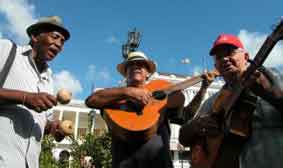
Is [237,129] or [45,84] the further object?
[45,84]

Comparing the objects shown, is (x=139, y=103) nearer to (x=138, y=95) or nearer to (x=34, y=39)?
(x=138, y=95)

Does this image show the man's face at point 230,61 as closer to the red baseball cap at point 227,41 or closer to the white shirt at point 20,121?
the red baseball cap at point 227,41

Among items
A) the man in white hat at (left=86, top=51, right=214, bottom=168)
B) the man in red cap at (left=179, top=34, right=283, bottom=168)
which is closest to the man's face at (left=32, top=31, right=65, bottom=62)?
the man in white hat at (left=86, top=51, right=214, bottom=168)

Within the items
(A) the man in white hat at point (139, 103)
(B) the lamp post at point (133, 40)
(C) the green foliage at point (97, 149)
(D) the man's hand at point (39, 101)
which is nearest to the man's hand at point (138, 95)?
(A) the man in white hat at point (139, 103)

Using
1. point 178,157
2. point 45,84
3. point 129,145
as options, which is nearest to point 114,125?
point 129,145

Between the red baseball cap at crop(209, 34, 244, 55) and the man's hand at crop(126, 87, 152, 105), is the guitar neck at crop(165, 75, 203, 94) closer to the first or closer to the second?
the man's hand at crop(126, 87, 152, 105)

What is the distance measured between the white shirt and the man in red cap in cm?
164

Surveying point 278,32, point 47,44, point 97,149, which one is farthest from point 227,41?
point 97,149

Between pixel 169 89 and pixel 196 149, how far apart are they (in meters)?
0.88

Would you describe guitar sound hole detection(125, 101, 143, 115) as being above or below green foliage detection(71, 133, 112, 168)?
above

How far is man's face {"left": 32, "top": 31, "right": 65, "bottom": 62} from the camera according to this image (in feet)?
10.8

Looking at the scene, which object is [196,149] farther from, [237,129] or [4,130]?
[4,130]

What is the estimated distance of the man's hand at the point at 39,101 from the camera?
8.80 ft

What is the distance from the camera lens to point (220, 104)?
3.43 metres
